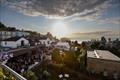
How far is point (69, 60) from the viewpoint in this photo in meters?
9.28

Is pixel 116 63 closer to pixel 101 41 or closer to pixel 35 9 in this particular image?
pixel 35 9

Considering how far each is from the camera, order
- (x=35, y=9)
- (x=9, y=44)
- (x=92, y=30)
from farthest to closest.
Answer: (x=9, y=44), (x=92, y=30), (x=35, y=9)

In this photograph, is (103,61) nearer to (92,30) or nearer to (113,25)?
(113,25)

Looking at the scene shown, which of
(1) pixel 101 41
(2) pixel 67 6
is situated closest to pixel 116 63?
(2) pixel 67 6

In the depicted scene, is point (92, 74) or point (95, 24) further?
point (95, 24)

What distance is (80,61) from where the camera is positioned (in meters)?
8.44

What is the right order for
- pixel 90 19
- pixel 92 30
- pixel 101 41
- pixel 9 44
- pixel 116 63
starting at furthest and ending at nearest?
pixel 9 44 < pixel 101 41 < pixel 92 30 < pixel 90 19 < pixel 116 63

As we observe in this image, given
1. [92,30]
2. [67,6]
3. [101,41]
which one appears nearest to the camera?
[67,6]

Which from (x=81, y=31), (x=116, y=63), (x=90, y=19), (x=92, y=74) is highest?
(x=90, y=19)

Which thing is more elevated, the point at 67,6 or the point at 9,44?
the point at 67,6

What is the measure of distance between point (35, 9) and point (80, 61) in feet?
11.9

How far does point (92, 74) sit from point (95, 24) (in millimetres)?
4052

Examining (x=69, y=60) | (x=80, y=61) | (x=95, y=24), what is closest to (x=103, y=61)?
(x=80, y=61)

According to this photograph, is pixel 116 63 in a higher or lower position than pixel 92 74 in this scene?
higher
